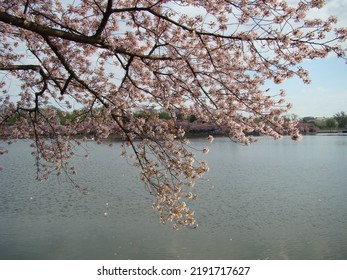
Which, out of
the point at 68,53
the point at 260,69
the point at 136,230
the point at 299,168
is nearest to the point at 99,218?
the point at 136,230

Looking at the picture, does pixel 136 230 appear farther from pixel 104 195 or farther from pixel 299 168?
pixel 299 168

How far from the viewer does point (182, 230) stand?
8.87 m

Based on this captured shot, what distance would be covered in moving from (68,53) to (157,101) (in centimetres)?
239

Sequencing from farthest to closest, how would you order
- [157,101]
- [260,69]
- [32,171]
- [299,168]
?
[299,168] < [32,171] < [157,101] < [260,69]

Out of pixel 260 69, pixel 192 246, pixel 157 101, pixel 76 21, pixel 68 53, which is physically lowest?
pixel 192 246

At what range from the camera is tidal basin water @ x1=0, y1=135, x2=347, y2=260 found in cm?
766

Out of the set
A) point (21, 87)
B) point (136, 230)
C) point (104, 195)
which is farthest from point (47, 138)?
point (104, 195)

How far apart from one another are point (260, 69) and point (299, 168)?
56.4ft

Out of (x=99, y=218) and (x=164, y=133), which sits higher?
(x=164, y=133)

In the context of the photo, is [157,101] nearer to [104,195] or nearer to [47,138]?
[47,138]

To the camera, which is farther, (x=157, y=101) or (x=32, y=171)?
(x=32, y=171)

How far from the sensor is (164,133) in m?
5.34

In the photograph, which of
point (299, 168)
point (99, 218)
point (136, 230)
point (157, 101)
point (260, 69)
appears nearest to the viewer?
point (260, 69)

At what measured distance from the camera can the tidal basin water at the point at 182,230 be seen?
7.66 meters
